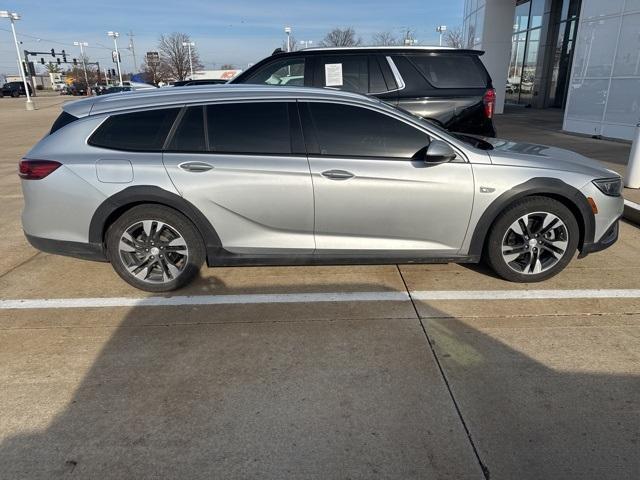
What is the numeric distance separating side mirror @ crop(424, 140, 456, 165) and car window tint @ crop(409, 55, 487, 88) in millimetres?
3326

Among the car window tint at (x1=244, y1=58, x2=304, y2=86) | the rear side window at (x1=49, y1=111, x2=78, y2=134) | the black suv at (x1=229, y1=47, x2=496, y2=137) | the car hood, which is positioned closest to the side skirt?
the car hood

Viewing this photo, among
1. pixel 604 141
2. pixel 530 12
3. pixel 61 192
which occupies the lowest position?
pixel 604 141

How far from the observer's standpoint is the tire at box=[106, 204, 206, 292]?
3.74 metres

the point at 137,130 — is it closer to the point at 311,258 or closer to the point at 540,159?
the point at 311,258

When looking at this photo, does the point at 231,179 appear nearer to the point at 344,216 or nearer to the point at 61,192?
the point at 344,216

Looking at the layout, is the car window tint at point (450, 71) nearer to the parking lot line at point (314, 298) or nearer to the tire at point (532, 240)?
the tire at point (532, 240)

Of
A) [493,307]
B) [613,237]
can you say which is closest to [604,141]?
[613,237]

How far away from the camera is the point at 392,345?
10.4 ft

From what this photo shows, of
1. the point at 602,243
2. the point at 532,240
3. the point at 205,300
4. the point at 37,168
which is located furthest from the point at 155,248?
the point at 602,243

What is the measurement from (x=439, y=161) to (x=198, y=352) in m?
2.29

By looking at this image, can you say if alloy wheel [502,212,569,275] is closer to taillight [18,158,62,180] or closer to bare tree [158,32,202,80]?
taillight [18,158,62,180]

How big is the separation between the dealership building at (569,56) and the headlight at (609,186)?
1009cm

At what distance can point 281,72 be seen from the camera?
6.83 meters

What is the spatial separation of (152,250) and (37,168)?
109 centimetres
